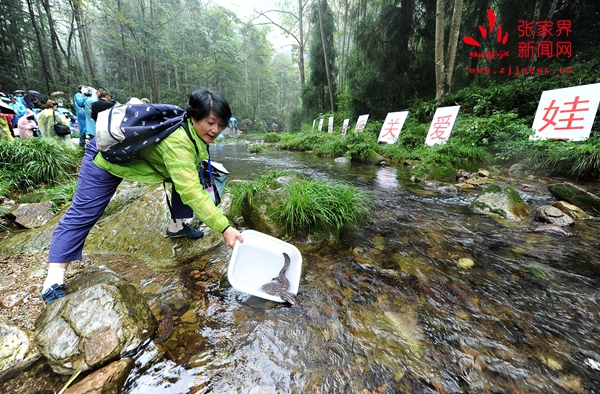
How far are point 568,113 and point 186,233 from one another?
8.34 metres

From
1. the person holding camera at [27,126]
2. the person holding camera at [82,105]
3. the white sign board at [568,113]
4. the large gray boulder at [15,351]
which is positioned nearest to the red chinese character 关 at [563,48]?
the white sign board at [568,113]

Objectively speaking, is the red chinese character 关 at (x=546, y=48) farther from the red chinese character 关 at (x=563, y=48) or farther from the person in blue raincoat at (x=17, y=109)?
the person in blue raincoat at (x=17, y=109)

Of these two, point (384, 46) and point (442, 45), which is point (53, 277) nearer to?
point (442, 45)

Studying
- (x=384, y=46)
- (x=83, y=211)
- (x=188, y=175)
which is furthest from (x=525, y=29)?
(x=83, y=211)

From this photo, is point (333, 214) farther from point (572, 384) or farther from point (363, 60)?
point (363, 60)

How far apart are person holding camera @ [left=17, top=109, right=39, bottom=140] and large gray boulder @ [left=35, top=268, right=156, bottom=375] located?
8.67 metres

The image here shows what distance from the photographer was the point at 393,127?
32.1 ft

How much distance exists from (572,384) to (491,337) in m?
0.36

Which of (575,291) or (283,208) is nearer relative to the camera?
(575,291)

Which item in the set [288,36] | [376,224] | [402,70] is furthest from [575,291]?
[288,36]

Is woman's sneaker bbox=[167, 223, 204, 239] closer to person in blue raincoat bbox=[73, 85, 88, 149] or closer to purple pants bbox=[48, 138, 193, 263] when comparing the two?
purple pants bbox=[48, 138, 193, 263]

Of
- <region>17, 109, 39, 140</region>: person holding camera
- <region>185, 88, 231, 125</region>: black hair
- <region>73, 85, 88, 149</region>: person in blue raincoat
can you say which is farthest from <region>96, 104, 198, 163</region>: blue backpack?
<region>17, 109, 39, 140</region>: person holding camera

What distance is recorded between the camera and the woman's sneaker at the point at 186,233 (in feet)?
9.26

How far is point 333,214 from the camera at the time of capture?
9.68ft
